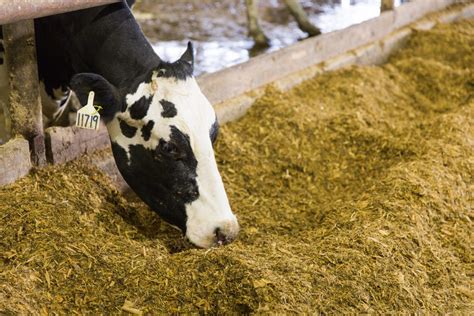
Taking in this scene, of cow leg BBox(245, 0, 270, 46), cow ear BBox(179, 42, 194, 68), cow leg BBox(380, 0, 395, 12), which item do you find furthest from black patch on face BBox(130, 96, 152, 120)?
cow leg BBox(380, 0, 395, 12)

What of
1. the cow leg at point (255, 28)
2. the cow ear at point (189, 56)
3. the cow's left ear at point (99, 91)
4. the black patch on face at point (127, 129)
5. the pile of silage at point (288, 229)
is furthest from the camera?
the cow leg at point (255, 28)

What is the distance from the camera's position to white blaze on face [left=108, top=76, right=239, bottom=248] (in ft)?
10.6

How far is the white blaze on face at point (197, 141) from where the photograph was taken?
3240 millimetres

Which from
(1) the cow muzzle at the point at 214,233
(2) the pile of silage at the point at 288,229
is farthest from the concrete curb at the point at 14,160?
(1) the cow muzzle at the point at 214,233

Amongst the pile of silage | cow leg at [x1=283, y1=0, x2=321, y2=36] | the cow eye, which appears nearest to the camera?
the pile of silage

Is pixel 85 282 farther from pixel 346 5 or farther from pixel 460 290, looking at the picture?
pixel 346 5

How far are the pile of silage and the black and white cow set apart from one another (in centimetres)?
19

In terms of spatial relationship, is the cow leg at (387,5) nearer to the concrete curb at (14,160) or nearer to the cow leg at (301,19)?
the cow leg at (301,19)

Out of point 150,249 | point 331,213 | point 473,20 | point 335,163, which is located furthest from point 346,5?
point 150,249

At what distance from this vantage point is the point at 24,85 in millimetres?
3408

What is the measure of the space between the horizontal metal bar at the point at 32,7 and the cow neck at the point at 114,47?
0.73ft

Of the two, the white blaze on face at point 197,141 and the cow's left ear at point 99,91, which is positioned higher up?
the cow's left ear at point 99,91

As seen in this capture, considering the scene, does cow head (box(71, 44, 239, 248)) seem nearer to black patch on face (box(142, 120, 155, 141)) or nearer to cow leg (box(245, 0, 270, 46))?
black patch on face (box(142, 120, 155, 141))

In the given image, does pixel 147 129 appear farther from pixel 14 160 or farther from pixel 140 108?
pixel 14 160
